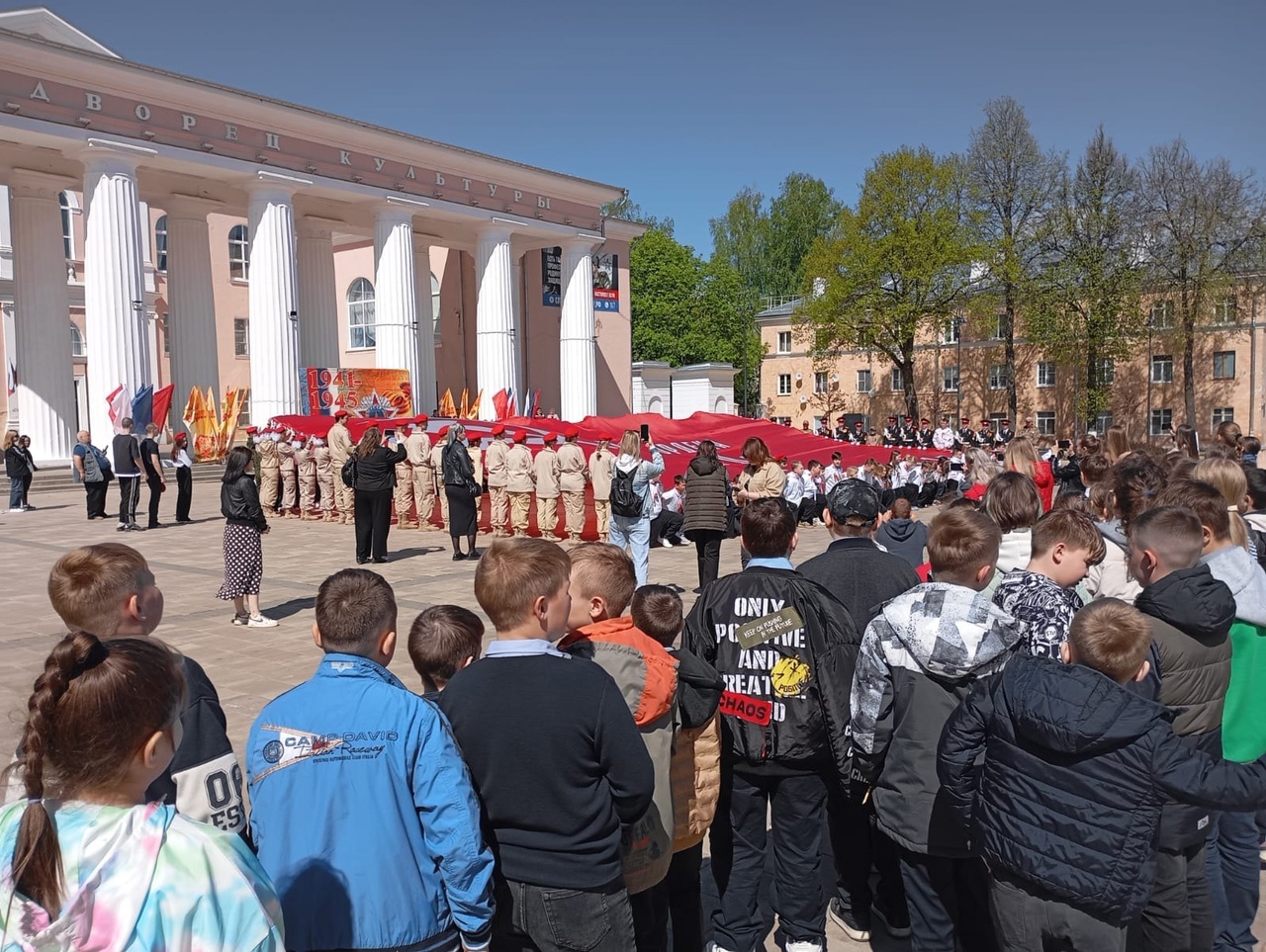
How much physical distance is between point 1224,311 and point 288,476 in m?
43.2

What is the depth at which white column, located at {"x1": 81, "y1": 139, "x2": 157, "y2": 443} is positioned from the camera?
2520 cm

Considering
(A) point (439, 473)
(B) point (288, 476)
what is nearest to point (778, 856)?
(A) point (439, 473)

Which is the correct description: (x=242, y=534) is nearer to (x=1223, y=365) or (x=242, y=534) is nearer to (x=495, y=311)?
(x=495, y=311)

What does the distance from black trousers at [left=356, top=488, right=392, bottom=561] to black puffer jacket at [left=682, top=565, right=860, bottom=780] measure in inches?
405

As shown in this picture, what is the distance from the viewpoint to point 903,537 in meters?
6.25

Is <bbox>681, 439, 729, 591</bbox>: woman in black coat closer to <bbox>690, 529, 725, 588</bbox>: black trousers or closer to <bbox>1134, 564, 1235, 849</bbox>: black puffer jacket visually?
<bbox>690, 529, 725, 588</bbox>: black trousers

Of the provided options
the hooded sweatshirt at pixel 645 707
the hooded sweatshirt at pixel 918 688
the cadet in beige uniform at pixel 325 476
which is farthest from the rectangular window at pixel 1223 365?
the hooded sweatshirt at pixel 645 707

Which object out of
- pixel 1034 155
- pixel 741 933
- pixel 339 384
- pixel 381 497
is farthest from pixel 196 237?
pixel 1034 155

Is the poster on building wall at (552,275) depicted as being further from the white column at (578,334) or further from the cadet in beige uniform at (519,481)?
the cadet in beige uniform at (519,481)

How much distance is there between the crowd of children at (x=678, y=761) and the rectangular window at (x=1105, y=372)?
1832 inches

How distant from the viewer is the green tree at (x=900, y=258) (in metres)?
45.7

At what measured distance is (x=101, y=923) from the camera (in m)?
1.70

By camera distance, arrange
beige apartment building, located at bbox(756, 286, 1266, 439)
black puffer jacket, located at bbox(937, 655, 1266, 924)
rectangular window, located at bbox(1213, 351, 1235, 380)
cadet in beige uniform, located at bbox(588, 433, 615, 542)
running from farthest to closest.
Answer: rectangular window, located at bbox(1213, 351, 1235, 380) → beige apartment building, located at bbox(756, 286, 1266, 439) → cadet in beige uniform, located at bbox(588, 433, 615, 542) → black puffer jacket, located at bbox(937, 655, 1266, 924)

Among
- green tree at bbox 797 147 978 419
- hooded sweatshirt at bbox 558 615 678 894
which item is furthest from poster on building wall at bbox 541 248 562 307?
hooded sweatshirt at bbox 558 615 678 894
